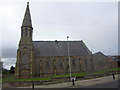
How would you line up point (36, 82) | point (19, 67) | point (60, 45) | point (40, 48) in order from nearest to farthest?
point (36, 82), point (19, 67), point (40, 48), point (60, 45)

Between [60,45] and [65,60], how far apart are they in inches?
294

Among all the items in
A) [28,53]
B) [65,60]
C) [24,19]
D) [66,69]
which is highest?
[24,19]

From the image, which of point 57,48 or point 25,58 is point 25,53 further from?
point 57,48

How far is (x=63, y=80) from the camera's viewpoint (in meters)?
21.9

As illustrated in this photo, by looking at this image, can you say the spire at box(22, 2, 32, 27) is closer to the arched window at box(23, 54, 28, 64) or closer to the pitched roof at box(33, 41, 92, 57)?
the pitched roof at box(33, 41, 92, 57)

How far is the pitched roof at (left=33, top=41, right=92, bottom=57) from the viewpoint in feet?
124

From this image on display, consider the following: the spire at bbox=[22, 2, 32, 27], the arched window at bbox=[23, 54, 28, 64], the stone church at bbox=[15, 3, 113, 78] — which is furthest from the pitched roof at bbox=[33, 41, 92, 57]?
the spire at bbox=[22, 2, 32, 27]

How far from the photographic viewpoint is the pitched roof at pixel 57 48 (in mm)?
37947

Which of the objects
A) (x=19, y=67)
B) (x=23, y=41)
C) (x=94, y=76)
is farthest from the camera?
(x=23, y=41)

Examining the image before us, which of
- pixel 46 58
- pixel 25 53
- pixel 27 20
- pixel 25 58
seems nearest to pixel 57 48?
pixel 46 58

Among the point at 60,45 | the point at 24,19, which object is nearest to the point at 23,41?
the point at 24,19

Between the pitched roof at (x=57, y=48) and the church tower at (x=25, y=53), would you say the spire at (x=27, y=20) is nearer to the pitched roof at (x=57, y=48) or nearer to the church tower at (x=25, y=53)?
the church tower at (x=25, y=53)

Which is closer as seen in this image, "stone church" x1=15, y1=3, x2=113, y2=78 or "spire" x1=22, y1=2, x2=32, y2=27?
"stone church" x1=15, y1=3, x2=113, y2=78

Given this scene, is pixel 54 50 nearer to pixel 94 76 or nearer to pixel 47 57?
pixel 47 57
